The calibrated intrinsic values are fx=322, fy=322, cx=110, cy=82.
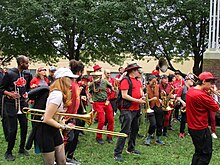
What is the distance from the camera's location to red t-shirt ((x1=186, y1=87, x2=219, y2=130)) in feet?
16.5

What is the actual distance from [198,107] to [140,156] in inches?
85.7

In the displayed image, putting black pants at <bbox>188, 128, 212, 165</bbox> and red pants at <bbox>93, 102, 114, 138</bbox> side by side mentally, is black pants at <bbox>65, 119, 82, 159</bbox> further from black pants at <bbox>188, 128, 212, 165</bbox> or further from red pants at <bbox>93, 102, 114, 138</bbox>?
black pants at <bbox>188, 128, 212, 165</bbox>

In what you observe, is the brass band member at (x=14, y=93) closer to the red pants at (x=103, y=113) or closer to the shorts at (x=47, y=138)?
the red pants at (x=103, y=113)

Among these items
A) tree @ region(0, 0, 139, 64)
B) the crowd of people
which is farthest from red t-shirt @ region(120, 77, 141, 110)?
tree @ region(0, 0, 139, 64)

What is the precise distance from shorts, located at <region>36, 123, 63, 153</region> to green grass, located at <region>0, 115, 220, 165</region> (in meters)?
2.34

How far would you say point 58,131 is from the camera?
13.4 ft

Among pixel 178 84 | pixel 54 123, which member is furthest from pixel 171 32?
pixel 54 123

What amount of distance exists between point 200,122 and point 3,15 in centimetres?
1537

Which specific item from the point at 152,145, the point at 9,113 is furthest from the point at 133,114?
the point at 9,113

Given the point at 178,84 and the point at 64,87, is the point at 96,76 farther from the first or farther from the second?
the point at 64,87

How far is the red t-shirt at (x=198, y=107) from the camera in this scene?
503 cm

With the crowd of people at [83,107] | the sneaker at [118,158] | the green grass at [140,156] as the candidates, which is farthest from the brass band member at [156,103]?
the sneaker at [118,158]

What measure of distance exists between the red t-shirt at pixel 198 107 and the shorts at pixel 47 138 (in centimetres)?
228

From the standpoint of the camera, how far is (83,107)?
688cm
